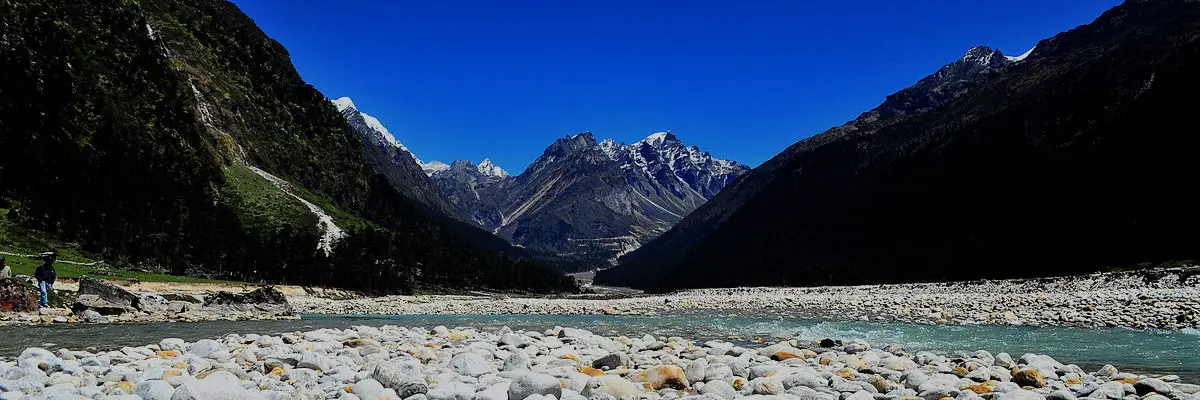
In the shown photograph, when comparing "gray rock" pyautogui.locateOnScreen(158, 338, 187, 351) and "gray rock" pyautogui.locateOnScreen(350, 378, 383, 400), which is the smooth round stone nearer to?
"gray rock" pyautogui.locateOnScreen(350, 378, 383, 400)

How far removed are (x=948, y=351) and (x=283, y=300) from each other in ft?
149

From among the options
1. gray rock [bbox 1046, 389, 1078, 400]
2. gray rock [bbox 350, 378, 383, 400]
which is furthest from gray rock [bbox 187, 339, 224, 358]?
gray rock [bbox 1046, 389, 1078, 400]

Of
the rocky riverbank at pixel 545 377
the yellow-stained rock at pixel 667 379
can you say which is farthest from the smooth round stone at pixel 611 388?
the yellow-stained rock at pixel 667 379

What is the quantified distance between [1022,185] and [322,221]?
13144 centimetres

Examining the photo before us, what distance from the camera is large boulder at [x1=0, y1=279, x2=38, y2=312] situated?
27.1 m

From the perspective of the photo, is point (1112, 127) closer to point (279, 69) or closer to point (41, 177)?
point (41, 177)

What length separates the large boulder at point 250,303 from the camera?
40.1 metres

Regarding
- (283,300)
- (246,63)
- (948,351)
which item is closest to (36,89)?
(283,300)

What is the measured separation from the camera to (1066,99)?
120000 millimetres

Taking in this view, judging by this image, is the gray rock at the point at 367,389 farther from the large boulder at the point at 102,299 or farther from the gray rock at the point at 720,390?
the large boulder at the point at 102,299

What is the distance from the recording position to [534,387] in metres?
8.35

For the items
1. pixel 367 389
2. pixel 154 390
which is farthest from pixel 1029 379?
pixel 154 390

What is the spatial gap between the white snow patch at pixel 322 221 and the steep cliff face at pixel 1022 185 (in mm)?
89733

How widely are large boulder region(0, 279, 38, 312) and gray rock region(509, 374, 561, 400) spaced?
3072cm
